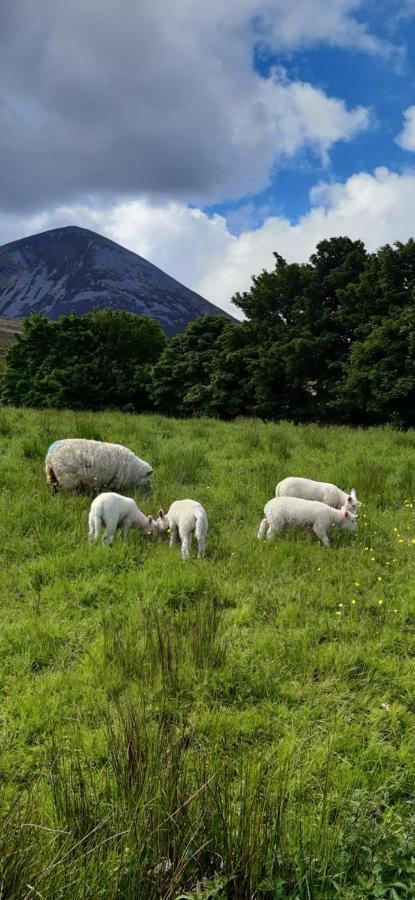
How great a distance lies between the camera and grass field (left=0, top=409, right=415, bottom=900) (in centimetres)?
212

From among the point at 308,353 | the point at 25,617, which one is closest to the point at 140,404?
the point at 308,353

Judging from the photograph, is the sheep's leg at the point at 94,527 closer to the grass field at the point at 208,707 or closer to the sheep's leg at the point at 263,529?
the grass field at the point at 208,707

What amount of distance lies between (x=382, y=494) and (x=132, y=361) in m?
37.3

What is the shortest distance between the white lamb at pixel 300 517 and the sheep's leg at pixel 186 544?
Answer: 3.51 ft

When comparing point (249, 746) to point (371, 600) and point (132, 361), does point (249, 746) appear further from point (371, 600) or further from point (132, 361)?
point (132, 361)

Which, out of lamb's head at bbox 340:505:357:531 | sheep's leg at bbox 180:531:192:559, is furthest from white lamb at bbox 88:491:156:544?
lamb's head at bbox 340:505:357:531

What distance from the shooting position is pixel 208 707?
3586 mm

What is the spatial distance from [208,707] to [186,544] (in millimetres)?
2799

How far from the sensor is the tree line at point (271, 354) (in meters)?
26.5

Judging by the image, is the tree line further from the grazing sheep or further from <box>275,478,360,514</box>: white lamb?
<box>275,478,360,514</box>: white lamb

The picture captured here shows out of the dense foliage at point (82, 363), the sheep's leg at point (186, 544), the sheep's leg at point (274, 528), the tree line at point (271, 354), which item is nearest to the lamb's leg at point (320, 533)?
the sheep's leg at point (274, 528)

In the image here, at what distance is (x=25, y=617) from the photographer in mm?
4727

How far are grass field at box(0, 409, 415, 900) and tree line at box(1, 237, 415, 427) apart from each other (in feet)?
63.9

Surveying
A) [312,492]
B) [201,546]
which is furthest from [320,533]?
[201,546]
